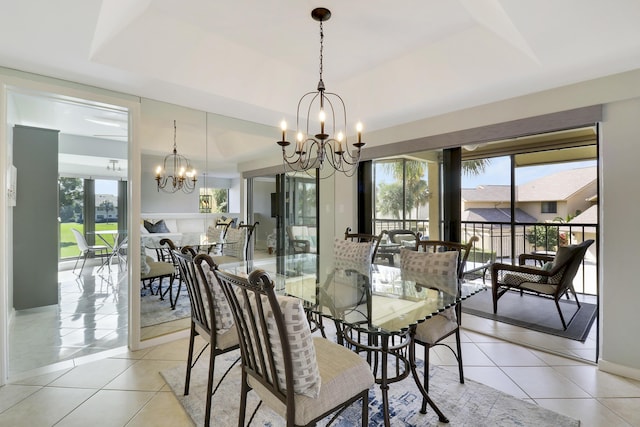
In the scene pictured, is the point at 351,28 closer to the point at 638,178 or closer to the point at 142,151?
the point at 142,151

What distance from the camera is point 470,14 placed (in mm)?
2170

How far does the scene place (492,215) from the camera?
503 cm

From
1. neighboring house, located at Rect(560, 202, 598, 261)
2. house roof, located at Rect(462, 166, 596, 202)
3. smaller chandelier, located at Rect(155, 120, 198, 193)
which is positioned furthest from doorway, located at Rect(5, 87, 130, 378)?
neighboring house, located at Rect(560, 202, 598, 261)

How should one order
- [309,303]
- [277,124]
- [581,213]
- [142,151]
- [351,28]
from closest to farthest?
[309,303] < [351,28] < [142,151] < [277,124] < [581,213]

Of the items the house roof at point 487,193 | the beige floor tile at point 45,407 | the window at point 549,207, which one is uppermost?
the house roof at point 487,193

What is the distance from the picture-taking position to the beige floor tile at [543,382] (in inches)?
79.7

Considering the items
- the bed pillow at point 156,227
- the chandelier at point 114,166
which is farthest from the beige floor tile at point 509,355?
the chandelier at point 114,166

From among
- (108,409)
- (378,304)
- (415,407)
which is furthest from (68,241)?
(415,407)

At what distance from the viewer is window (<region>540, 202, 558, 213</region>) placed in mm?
4633

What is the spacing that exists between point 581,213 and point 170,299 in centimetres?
566

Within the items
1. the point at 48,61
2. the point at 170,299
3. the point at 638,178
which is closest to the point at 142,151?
the point at 48,61

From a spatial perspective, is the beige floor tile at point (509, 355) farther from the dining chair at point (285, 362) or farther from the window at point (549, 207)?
the window at point (549, 207)

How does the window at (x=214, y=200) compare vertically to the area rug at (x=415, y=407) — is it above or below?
above

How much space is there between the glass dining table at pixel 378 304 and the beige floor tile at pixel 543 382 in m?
0.76
